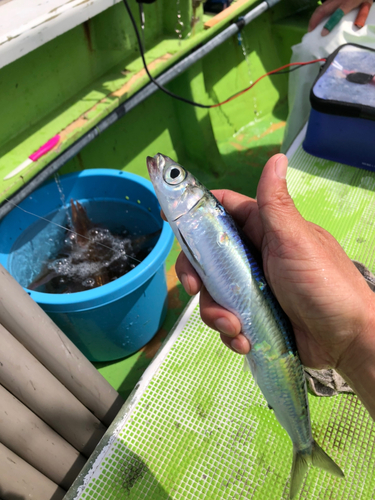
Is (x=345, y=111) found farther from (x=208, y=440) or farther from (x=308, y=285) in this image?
(x=208, y=440)

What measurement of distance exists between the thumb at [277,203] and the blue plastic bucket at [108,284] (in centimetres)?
76

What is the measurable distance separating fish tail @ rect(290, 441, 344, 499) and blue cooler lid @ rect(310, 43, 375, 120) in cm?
182

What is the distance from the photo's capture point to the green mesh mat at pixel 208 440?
1.28 meters

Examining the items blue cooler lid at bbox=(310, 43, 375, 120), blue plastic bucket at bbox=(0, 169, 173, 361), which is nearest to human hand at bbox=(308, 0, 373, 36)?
blue cooler lid at bbox=(310, 43, 375, 120)

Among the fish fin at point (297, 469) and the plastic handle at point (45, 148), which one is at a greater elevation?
the plastic handle at point (45, 148)

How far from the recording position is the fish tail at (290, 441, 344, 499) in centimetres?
124

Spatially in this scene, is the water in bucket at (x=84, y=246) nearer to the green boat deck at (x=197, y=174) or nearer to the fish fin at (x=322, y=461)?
the green boat deck at (x=197, y=174)

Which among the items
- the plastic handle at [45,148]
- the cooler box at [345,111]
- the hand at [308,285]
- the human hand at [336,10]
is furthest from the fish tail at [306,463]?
the human hand at [336,10]

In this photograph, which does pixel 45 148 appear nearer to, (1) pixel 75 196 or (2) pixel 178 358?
(1) pixel 75 196

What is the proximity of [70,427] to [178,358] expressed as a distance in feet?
1.79

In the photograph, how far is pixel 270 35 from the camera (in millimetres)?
4137

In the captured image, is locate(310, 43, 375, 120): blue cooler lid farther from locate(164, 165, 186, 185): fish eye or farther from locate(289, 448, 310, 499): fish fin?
locate(289, 448, 310, 499): fish fin

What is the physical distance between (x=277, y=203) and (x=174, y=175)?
0.40 metres

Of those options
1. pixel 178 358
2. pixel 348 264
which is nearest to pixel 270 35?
pixel 348 264
